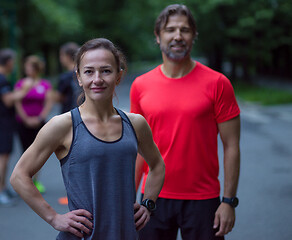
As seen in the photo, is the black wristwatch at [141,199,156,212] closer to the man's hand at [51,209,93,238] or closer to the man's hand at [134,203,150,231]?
the man's hand at [134,203,150,231]

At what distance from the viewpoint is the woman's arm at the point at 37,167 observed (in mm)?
2010

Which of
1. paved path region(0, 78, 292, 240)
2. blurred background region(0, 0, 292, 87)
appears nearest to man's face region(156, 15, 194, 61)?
paved path region(0, 78, 292, 240)

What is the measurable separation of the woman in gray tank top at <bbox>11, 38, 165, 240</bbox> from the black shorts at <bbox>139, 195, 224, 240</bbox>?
0.66 metres

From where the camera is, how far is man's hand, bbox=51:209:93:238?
2016 millimetres

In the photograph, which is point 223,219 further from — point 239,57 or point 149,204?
point 239,57

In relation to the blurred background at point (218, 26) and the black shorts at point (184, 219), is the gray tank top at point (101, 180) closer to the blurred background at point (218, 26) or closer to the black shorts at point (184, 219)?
the black shorts at point (184, 219)

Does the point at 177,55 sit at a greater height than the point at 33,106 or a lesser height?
greater

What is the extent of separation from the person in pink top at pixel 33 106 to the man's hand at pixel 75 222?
4.64 metres

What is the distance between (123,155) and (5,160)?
4.68m

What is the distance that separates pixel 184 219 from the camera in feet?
9.20

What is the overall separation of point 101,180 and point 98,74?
0.46 metres

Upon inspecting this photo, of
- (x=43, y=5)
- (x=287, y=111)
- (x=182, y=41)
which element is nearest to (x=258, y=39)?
(x=287, y=111)

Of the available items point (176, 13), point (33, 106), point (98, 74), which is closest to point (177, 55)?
point (176, 13)

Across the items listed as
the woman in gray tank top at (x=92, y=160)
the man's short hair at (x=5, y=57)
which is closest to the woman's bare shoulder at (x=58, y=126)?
the woman in gray tank top at (x=92, y=160)
